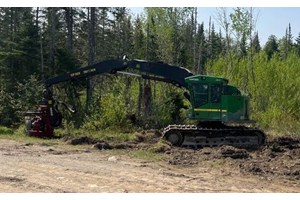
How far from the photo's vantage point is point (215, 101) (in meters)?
14.8

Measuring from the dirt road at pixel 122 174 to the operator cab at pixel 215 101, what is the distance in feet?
6.17

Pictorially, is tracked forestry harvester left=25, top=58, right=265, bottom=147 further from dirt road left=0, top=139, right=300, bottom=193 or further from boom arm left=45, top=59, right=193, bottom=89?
dirt road left=0, top=139, right=300, bottom=193

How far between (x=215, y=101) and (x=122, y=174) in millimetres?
5696

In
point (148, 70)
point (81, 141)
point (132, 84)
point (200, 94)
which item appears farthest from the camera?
point (132, 84)

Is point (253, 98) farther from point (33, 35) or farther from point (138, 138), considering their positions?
point (33, 35)

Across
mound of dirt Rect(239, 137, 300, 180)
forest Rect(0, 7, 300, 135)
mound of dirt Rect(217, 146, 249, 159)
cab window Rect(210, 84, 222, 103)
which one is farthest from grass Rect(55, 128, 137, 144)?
mound of dirt Rect(239, 137, 300, 180)

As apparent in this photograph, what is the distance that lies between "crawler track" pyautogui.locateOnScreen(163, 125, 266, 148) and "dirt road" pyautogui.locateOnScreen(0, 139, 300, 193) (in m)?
1.30

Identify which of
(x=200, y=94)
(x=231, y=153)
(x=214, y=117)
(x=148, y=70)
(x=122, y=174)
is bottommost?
(x=122, y=174)

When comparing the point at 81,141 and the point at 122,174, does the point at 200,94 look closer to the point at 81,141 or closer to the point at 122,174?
the point at 81,141

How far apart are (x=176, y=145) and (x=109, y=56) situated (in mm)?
27593

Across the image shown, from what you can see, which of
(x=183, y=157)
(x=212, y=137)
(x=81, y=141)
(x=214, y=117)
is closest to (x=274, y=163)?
(x=183, y=157)

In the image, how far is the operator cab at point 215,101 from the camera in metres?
14.7

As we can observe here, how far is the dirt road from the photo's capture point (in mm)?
8758

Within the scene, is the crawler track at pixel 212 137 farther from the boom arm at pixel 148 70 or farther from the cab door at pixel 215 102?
the boom arm at pixel 148 70
